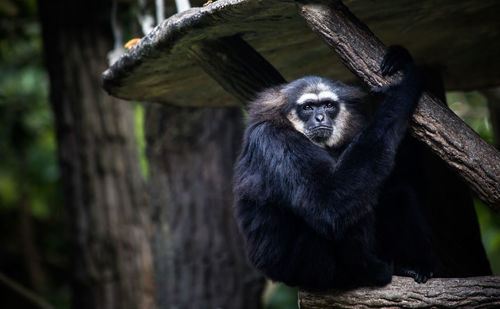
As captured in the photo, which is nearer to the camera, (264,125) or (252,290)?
(264,125)

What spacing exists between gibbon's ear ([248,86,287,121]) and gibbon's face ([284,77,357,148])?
0.25ft

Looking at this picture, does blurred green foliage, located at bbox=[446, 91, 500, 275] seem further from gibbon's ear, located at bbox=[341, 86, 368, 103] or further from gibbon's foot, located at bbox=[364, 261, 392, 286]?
gibbon's foot, located at bbox=[364, 261, 392, 286]

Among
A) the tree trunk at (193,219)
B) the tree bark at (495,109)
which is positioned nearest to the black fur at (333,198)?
the tree bark at (495,109)

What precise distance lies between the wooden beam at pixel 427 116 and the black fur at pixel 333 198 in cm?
9

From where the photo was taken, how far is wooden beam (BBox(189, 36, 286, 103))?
12.1ft

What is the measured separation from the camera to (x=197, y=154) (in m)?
6.80

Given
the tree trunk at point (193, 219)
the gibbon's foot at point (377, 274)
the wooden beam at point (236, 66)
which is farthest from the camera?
the tree trunk at point (193, 219)

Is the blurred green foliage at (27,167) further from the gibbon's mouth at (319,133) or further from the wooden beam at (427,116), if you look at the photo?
the wooden beam at (427,116)

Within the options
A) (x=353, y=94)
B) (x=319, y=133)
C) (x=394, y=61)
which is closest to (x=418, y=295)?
(x=319, y=133)

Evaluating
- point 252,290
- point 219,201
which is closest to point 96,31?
point 219,201

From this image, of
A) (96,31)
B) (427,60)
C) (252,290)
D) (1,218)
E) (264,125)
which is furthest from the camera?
(1,218)

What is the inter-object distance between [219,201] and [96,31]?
3.02m

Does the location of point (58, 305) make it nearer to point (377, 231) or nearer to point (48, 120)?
point (48, 120)

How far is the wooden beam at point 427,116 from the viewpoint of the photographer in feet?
9.56
